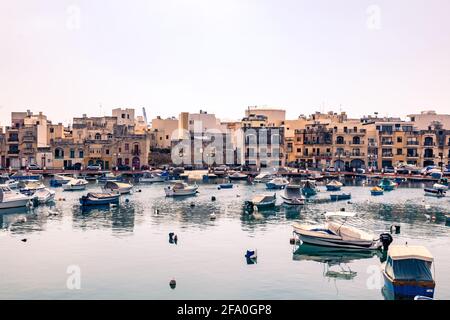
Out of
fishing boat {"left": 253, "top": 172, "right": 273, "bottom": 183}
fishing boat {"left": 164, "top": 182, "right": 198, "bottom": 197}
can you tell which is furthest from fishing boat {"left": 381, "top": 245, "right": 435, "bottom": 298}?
fishing boat {"left": 253, "top": 172, "right": 273, "bottom": 183}

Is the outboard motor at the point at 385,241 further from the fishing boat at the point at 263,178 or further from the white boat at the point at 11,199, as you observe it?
the fishing boat at the point at 263,178

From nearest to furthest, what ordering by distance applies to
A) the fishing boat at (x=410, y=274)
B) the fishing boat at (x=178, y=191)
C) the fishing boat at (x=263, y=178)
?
the fishing boat at (x=410, y=274) → the fishing boat at (x=178, y=191) → the fishing boat at (x=263, y=178)

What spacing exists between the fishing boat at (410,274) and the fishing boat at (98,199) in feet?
165

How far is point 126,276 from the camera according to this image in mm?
38531

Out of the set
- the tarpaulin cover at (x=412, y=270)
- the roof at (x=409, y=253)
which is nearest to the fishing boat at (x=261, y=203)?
the roof at (x=409, y=253)

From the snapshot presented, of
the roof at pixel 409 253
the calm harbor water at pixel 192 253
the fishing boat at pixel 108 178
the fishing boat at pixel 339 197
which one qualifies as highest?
the roof at pixel 409 253

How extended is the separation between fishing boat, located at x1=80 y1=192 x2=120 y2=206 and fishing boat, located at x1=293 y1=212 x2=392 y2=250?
3671cm

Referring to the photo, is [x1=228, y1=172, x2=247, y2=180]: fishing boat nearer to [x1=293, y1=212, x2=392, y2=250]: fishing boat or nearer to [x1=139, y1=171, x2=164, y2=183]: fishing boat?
[x1=139, y1=171, x2=164, y2=183]: fishing boat

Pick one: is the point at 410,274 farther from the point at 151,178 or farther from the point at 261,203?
the point at 151,178

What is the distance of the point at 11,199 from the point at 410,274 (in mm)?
55864

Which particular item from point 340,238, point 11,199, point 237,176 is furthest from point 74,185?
point 340,238

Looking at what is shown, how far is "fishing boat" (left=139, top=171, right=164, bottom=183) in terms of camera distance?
118 m

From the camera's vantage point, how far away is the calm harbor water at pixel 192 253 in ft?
117
